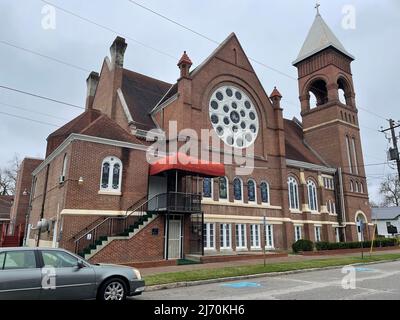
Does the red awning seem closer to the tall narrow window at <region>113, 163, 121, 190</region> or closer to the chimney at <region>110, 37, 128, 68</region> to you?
the tall narrow window at <region>113, 163, 121, 190</region>

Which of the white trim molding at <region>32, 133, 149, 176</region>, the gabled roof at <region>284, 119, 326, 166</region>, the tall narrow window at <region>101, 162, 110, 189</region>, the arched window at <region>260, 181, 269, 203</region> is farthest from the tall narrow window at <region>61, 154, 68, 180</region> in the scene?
the gabled roof at <region>284, 119, 326, 166</region>

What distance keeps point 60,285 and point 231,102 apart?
A: 21.6m

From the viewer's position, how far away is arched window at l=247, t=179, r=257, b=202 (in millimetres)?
25812

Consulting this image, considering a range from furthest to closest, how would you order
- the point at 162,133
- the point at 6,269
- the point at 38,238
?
the point at 162,133
the point at 38,238
the point at 6,269

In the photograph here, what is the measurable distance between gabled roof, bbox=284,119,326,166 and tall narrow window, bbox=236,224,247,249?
9.57m

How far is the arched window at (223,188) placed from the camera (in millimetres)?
24078

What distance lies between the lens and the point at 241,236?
2441 centimetres

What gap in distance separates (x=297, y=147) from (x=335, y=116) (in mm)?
6178

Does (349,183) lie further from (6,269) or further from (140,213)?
(6,269)

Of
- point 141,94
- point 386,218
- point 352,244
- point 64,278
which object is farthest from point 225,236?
point 386,218

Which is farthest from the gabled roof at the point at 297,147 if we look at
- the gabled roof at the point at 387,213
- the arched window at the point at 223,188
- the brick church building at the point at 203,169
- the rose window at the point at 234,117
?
the gabled roof at the point at 387,213

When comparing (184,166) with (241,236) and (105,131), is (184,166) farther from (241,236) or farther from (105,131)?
(241,236)
